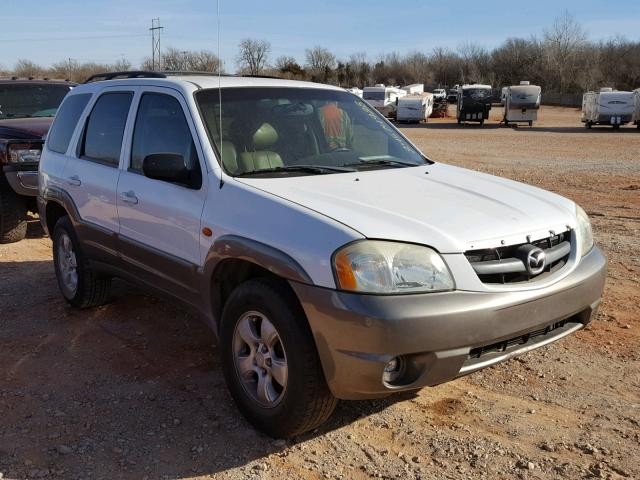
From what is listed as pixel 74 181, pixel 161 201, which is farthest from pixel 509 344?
pixel 74 181

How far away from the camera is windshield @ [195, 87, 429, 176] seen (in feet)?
13.0

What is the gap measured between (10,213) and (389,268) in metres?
6.48

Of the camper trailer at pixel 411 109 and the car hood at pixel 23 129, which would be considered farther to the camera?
the camper trailer at pixel 411 109

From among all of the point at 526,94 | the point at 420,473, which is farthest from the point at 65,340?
the point at 526,94

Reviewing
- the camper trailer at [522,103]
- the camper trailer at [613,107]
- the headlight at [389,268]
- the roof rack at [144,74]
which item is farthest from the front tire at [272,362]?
the camper trailer at [522,103]

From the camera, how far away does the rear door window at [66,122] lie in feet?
17.9

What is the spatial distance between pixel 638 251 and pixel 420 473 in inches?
200

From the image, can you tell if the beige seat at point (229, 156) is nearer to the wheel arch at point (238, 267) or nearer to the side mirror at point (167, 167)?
the side mirror at point (167, 167)

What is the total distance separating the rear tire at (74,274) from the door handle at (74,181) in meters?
0.38

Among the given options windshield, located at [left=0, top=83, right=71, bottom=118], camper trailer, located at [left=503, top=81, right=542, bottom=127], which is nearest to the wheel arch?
windshield, located at [left=0, top=83, right=71, bottom=118]

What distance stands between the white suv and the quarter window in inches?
0.8

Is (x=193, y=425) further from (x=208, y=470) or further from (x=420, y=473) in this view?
(x=420, y=473)

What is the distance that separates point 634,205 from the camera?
10.4 meters

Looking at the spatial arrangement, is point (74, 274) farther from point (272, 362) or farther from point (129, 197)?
point (272, 362)
